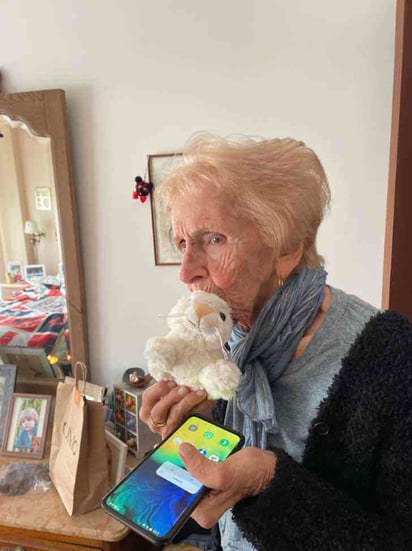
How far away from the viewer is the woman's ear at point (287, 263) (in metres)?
0.61

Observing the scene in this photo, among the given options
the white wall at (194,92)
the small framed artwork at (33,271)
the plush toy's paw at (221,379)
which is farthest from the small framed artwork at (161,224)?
the plush toy's paw at (221,379)

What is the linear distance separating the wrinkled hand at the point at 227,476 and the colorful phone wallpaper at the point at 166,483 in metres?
0.03

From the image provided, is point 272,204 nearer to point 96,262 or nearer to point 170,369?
point 170,369


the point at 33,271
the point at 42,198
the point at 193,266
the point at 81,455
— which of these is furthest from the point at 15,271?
the point at 193,266

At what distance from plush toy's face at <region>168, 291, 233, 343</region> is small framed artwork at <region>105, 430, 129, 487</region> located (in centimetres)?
75

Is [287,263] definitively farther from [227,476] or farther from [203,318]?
[227,476]

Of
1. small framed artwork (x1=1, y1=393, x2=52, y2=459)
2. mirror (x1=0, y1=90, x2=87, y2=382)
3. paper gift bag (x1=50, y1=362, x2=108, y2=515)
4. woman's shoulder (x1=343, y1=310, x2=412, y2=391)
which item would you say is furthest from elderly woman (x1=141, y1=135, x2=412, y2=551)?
small framed artwork (x1=1, y1=393, x2=52, y2=459)

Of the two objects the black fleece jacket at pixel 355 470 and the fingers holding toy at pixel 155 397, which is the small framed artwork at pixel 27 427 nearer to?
the fingers holding toy at pixel 155 397

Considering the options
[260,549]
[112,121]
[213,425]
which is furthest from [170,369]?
[112,121]

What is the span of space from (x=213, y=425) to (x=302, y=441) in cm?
18

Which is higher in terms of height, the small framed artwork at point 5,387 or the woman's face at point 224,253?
the woman's face at point 224,253

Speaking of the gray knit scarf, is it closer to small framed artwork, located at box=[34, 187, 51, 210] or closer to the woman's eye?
the woman's eye

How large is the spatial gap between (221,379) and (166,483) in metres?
0.16

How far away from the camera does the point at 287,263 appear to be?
0.61 m
